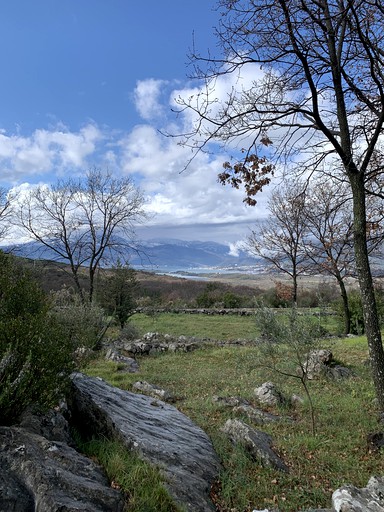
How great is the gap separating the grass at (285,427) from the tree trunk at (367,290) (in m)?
1.10

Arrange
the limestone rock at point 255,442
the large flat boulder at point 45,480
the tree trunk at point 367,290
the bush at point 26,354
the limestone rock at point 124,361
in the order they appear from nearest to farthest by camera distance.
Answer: the large flat boulder at point 45,480 → the bush at point 26,354 → the limestone rock at point 255,442 → the tree trunk at point 367,290 → the limestone rock at point 124,361

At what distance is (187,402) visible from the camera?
27.9ft

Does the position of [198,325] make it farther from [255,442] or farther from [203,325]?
[255,442]

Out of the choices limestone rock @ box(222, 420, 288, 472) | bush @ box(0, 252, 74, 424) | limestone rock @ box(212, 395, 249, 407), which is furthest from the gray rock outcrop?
bush @ box(0, 252, 74, 424)

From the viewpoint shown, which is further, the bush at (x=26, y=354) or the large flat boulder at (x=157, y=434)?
A: the large flat boulder at (x=157, y=434)

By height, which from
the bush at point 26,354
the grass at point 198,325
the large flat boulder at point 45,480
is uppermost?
the bush at point 26,354

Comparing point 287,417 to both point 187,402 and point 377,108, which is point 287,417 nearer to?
point 187,402

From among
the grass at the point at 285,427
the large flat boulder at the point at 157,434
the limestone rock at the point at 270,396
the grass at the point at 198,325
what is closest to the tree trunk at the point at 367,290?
the grass at the point at 285,427

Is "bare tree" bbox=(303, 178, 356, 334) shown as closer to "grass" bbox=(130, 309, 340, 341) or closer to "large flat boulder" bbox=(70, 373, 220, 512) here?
"grass" bbox=(130, 309, 340, 341)

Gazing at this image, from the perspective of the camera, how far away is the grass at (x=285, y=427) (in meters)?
4.43

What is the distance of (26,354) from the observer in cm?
380

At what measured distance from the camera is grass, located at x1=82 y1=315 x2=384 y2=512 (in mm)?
4434

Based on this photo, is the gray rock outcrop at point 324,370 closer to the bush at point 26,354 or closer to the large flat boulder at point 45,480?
the bush at point 26,354

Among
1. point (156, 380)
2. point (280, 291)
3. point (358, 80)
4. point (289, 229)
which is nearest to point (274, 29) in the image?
point (358, 80)
